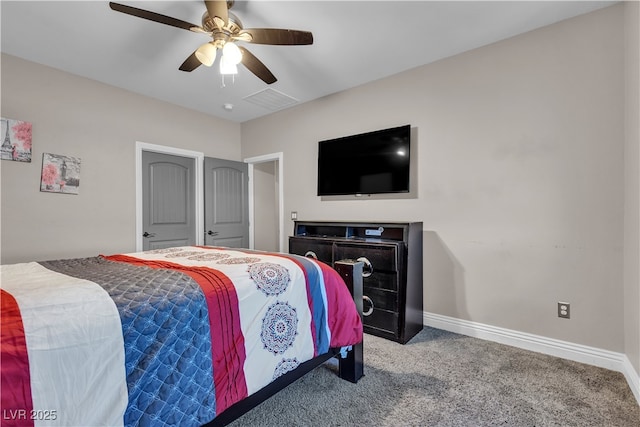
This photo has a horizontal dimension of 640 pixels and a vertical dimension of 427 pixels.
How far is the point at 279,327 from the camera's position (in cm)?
147

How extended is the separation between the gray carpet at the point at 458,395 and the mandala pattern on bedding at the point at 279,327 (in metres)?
0.44

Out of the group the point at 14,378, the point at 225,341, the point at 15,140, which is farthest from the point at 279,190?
the point at 14,378

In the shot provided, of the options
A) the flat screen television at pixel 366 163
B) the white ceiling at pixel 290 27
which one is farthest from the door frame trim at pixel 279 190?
the white ceiling at pixel 290 27

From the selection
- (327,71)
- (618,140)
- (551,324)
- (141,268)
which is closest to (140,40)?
(327,71)

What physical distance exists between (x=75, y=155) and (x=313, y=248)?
2.64 meters

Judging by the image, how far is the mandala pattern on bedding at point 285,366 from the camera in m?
1.45

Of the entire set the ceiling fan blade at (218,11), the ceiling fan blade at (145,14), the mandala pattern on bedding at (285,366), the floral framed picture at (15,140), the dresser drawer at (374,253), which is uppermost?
the ceiling fan blade at (218,11)

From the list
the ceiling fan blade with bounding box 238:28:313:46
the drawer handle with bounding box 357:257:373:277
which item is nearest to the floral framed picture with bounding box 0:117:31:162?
the ceiling fan blade with bounding box 238:28:313:46

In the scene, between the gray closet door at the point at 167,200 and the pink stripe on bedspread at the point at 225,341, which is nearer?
the pink stripe on bedspread at the point at 225,341

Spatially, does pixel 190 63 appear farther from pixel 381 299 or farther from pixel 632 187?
pixel 632 187

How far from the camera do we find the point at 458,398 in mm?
1764

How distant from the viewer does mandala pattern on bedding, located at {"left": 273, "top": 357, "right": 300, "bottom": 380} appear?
1446 mm

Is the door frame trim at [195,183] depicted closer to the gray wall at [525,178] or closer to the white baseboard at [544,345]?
the gray wall at [525,178]

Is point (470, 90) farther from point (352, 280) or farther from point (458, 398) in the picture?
point (458, 398)
